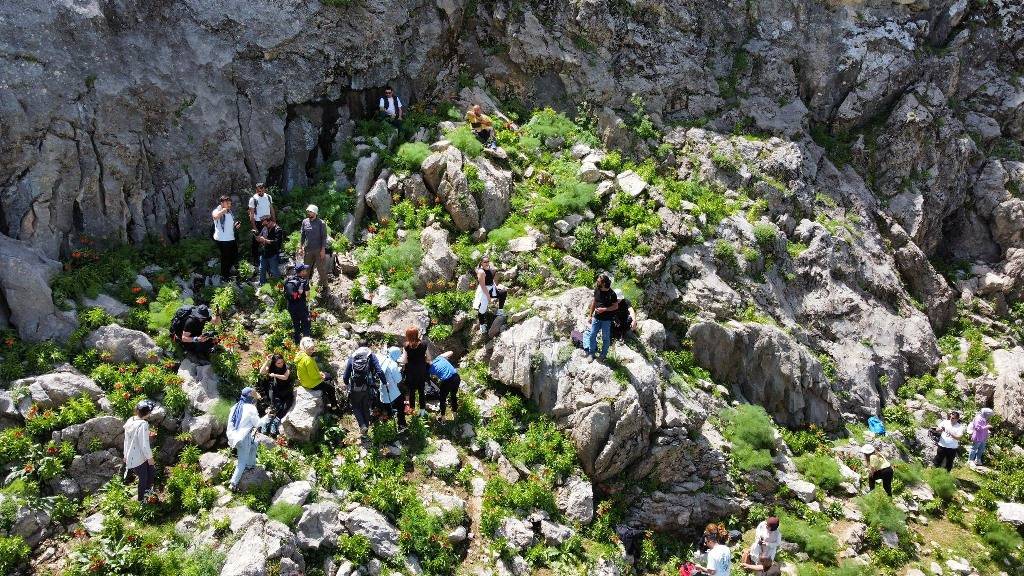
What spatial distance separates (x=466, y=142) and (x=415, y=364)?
7734 millimetres

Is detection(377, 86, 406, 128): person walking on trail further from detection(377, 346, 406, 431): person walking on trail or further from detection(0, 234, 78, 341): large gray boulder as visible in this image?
detection(0, 234, 78, 341): large gray boulder

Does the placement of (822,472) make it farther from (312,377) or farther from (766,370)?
(312,377)

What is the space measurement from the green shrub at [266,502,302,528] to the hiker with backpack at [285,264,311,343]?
14.0 feet

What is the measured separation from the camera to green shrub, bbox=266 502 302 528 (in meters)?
11.3

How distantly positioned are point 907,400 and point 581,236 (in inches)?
433

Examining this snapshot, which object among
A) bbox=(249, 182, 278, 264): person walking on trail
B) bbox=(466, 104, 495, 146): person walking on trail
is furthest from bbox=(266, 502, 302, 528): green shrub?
bbox=(466, 104, 495, 146): person walking on trail

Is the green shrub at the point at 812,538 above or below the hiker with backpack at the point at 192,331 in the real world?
below

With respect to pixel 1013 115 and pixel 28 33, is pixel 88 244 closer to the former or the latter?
pixel 28 33

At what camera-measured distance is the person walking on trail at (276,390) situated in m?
12.9

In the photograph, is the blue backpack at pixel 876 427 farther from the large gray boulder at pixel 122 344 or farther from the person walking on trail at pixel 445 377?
the large gray boulder at pixel 122 344

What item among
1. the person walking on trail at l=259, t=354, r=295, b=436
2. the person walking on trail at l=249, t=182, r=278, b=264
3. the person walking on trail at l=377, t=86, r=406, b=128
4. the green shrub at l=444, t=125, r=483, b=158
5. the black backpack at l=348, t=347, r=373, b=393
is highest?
the person walking on trail at l=377, t=86, r=406, b=128

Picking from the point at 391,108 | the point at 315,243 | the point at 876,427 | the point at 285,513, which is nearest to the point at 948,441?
the point at 876,427

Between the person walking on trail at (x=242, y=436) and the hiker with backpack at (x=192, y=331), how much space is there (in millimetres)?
2166

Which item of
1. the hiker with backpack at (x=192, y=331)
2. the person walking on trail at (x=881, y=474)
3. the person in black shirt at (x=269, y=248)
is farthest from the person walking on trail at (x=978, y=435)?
the hiker with backpack at (x=192, y=331)
